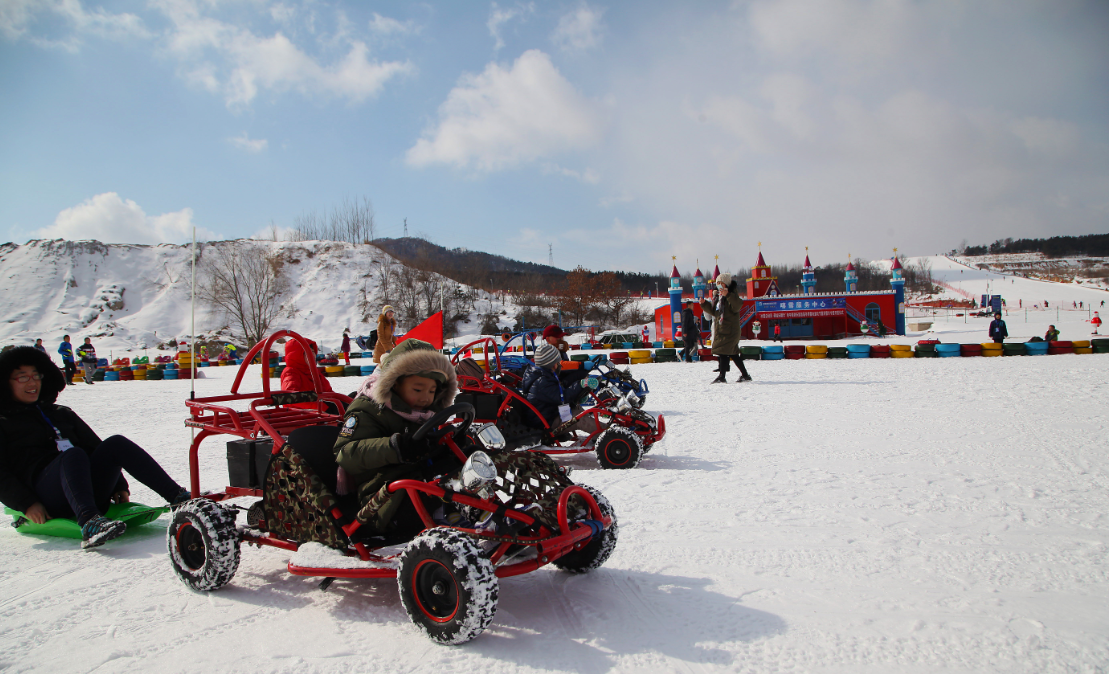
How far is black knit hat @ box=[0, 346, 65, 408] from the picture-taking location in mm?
4056

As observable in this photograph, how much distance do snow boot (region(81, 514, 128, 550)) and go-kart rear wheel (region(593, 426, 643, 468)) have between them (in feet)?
12.8

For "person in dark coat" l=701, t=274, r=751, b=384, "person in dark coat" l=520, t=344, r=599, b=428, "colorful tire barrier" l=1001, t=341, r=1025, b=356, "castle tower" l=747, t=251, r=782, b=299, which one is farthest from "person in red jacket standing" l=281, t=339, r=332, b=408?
"castle tower" l=747, t=251, r=782, b=299

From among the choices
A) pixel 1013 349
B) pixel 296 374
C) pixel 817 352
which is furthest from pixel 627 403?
pixel 1013 349

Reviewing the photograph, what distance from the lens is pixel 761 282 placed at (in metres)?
39.7

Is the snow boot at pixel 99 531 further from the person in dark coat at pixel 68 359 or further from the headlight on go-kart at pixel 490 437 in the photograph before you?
the person in dark coat at pixel 68 359

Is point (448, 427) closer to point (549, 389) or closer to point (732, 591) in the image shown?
point (732, 591)

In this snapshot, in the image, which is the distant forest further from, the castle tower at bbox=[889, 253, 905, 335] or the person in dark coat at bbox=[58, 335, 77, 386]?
the person in dark coat at bbox=[58, 335, 77, 386]

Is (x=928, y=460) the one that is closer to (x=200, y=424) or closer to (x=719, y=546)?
(x=719, y=546)

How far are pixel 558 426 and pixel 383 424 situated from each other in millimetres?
3795

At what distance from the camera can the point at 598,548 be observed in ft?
10.6

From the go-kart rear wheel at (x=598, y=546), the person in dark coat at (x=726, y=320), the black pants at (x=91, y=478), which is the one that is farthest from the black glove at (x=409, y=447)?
the person in dark coat at (x=726, y=320)

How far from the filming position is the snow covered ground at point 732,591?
8.16 ft

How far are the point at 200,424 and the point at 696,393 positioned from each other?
850 cm

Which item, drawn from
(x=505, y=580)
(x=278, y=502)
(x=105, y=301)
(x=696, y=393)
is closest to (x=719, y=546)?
(x=505, y=580)
